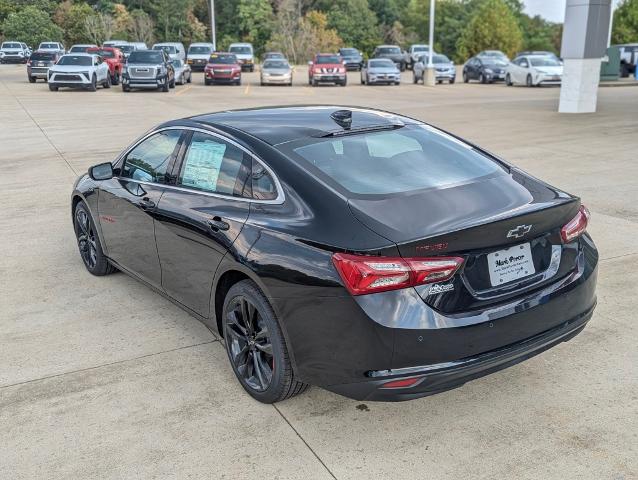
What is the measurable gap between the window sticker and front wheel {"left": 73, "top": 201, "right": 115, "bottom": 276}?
5.82 feet

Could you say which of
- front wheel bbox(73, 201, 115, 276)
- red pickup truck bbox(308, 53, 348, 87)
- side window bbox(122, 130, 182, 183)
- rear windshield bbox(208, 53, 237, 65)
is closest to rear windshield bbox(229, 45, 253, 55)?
rear windshield bbox(208, 53, 237, 65)

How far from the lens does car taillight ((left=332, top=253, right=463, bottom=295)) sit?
306 centimetres

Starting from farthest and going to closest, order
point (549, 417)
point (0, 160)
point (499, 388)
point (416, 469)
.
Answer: point (0, 160)
point (499, 388)
point (549, 417)
point (416, 469)

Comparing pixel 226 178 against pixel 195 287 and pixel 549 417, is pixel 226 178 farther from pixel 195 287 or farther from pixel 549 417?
pixel 549 417

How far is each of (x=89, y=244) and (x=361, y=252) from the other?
3727mm

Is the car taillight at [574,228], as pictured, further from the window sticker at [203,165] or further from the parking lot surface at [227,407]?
the window sticker at [203,165]

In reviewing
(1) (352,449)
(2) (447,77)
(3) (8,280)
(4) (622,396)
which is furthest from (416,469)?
(2) (447,77)

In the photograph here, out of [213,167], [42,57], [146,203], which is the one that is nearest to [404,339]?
[213,167]

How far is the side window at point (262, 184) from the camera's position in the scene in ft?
12.2

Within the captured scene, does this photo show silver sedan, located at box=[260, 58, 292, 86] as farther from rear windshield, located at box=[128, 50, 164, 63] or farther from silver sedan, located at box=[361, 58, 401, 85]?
rear windshield, located at box=[128, 50, 164, 63]

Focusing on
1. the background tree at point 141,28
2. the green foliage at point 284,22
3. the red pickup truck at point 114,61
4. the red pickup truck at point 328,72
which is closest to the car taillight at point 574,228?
the red pickup truck at point 328,72

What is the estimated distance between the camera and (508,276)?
3.32m

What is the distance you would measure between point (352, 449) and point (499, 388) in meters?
1.05

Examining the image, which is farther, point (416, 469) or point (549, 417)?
point (549, 417)
